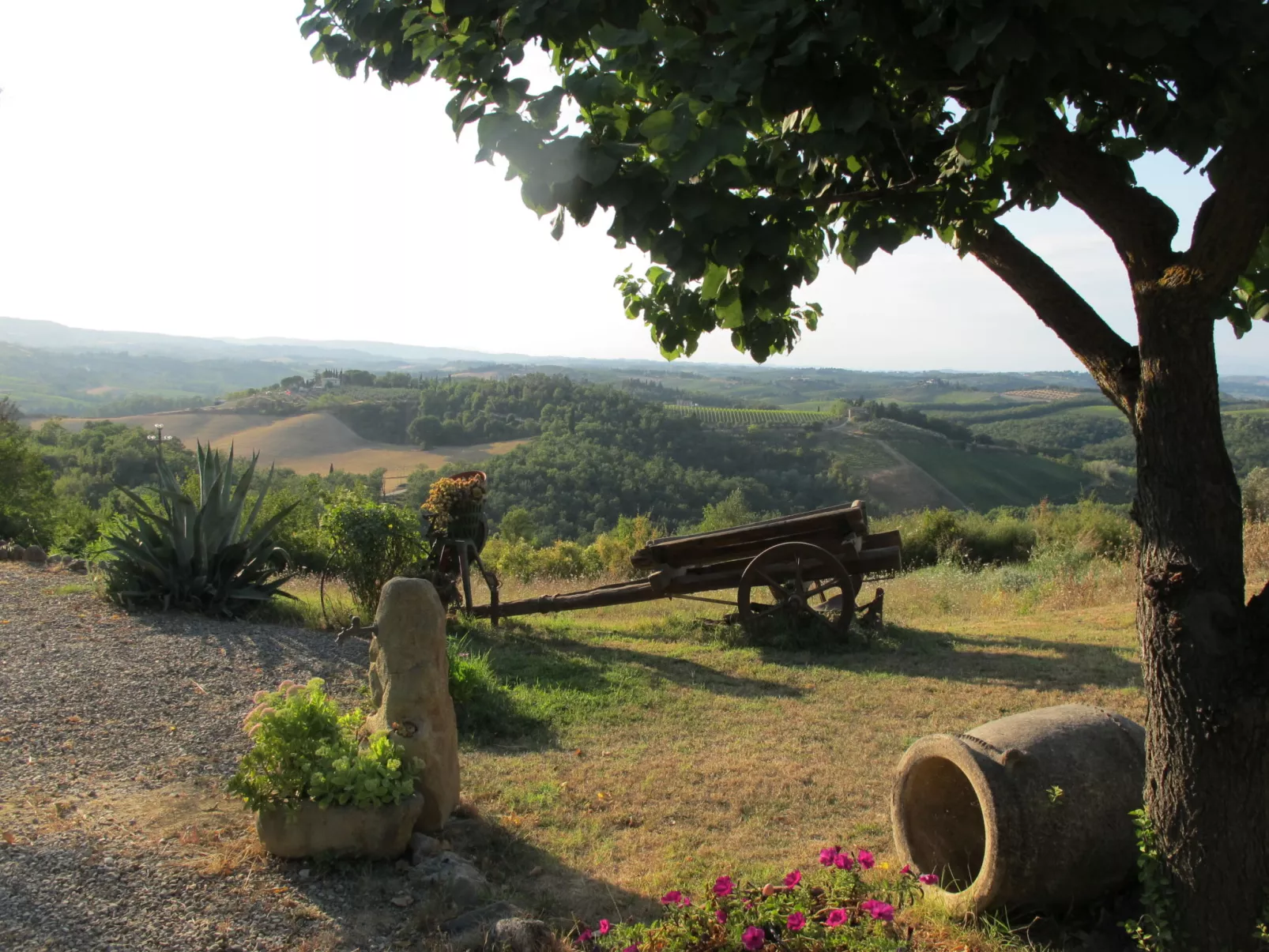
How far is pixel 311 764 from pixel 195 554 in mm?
5049

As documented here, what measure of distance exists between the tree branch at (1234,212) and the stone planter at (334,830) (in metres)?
3.44

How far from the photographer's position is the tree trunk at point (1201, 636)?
2.73m

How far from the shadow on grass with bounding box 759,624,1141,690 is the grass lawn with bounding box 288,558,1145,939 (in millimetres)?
28

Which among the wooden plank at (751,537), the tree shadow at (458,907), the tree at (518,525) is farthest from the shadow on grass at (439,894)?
the tree at (518,525)

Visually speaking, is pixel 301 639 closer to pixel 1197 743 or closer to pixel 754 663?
pixel 754 663

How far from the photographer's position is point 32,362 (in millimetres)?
128250

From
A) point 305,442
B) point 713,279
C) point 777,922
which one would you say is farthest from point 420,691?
point 305,442

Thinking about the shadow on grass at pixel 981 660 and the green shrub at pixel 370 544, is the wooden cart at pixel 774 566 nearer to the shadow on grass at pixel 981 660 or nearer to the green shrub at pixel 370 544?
the shadow on grass at pixel 981 660

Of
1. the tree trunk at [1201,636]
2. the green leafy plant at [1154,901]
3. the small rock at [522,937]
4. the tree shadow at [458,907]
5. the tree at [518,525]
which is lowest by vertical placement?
the tree at [518,525]

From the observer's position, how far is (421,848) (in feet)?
12.6

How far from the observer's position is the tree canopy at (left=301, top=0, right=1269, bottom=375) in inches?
83.1

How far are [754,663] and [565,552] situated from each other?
983 cm

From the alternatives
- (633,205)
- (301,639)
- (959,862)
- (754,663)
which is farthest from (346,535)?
(633,205)

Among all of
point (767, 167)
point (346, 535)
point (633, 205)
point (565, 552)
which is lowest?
point (565, 552)
